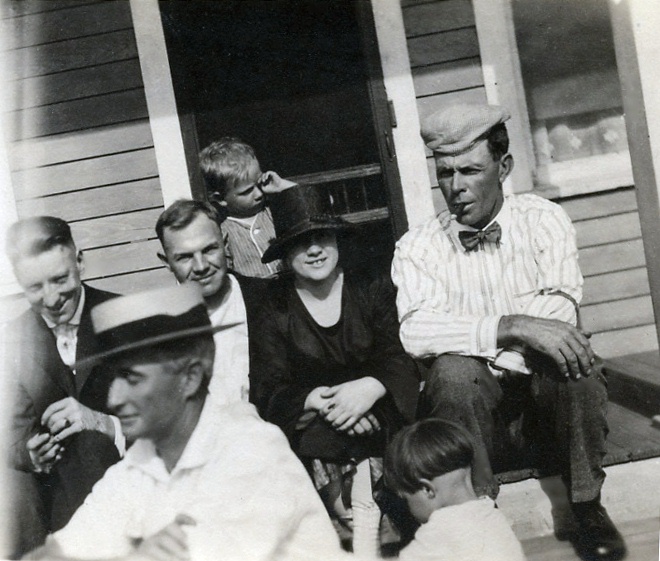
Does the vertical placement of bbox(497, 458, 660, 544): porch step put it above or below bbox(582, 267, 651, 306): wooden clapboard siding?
below

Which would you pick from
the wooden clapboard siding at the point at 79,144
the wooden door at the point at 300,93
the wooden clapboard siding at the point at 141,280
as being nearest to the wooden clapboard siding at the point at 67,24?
the wooden door at the point at 300,93

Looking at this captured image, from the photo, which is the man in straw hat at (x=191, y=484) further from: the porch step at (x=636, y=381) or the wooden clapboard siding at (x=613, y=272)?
the wooden clapboard siding at (x=613, y=272)

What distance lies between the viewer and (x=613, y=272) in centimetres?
338

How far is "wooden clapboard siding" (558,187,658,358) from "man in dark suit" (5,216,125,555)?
232 cm

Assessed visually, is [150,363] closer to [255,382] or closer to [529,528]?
[255,382]

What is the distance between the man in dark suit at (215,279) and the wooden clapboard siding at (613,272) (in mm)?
1809

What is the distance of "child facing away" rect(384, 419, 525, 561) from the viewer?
1.85m

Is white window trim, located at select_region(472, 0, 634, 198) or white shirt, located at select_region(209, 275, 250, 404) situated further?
white window trim, located at select_region(472, 0, 634, 198)

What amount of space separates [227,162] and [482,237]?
3.52 ft

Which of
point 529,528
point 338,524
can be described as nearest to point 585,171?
point 529,528

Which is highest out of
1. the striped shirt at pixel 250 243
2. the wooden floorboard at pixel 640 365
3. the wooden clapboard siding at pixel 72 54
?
the wooden clapboard siding at pixel 72 54

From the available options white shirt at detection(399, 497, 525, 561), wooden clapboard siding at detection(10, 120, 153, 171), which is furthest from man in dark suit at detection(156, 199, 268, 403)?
wooden clapboard siding at detection(10, 120, 153, 171)

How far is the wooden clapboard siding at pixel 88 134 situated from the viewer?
3090 millimetres

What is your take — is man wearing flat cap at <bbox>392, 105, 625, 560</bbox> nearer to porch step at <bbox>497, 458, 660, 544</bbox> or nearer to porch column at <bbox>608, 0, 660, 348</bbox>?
porch step at <bbox>497, 458, 660, 544</bbox>
